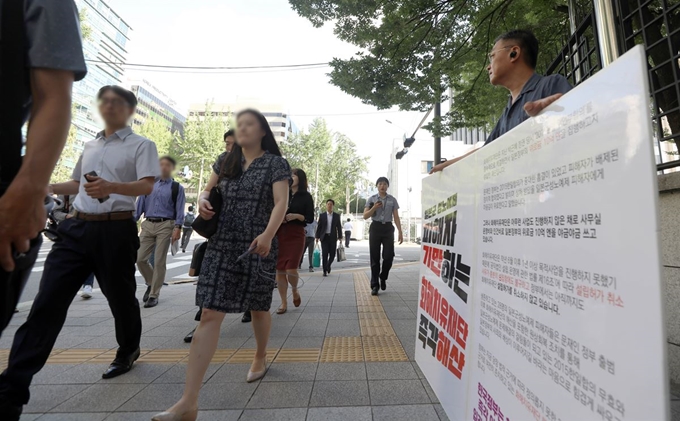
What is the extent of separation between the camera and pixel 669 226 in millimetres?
2328

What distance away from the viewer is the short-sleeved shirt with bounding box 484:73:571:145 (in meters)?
1.67

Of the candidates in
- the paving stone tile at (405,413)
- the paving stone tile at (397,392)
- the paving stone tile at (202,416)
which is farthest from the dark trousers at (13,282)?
the paving stone tile at (397,392)

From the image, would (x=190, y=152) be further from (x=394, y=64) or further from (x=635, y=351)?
(x=635, y=351)

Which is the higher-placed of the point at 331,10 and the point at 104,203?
the point at 331,10

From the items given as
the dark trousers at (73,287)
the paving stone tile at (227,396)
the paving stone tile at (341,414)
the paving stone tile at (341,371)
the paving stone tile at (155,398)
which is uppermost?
the dark trousers at (73,287)

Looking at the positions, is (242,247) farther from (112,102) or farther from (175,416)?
(112,102)

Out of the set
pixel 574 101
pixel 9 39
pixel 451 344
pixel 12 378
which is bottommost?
pixel 12 378

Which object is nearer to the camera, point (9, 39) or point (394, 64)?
point (9, 39)

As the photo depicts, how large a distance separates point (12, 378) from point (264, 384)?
131 cm

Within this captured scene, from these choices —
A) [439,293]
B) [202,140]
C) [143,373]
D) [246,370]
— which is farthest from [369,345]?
[202,140]

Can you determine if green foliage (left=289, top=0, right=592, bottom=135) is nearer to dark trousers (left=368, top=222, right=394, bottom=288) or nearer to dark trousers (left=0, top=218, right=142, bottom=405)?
dark trousers (left=368, top=222, right=394, bottom=288)

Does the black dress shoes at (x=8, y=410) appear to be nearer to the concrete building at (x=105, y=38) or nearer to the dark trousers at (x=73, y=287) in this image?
the dark trousers at (x=73, y=287)

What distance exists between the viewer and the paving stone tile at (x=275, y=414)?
1.96 metres

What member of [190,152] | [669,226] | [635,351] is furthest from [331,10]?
[190,152]
